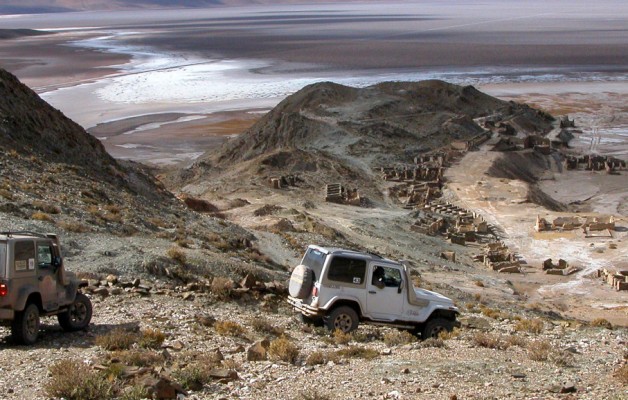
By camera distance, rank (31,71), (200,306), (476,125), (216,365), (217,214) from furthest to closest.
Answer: (31,71), (476,125), (217,214), (200,306), (216,365)

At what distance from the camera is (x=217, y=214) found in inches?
1355

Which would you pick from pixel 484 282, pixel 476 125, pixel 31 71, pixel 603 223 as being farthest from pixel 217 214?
pixel 31 71

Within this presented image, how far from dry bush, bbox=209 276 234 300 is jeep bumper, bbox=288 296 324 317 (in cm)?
214

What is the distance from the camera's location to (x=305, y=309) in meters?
14.0

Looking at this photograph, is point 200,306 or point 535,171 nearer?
point 200,306

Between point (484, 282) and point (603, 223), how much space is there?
11.9 meters

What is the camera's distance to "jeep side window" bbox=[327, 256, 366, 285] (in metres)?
13.7

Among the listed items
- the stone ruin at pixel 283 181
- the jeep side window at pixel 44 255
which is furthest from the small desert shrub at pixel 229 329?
the stone ruin at pixel 283 181

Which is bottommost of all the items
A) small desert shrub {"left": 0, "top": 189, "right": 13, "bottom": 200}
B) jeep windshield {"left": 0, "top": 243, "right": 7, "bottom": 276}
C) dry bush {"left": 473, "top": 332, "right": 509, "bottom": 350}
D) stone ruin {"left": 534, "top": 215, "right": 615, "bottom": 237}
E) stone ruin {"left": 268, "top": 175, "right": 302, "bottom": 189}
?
stone ruin {"left": 534, "top": 215, "right": 615, "bottom": 237}

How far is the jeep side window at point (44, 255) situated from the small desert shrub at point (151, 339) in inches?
63.1

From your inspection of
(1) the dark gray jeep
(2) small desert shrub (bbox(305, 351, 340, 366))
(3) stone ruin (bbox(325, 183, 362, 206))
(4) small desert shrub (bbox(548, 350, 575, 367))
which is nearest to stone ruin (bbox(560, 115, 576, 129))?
(3) stone ruin (bbox(325, 183, 362, 206))

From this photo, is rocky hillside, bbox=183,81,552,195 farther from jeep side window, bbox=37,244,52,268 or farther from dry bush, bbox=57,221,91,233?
jeep side window, bbox=37,244,52,268

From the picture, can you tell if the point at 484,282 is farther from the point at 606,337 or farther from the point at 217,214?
the point at 606,337

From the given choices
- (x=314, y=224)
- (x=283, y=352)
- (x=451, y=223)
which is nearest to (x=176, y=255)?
(x=283, y=352)
